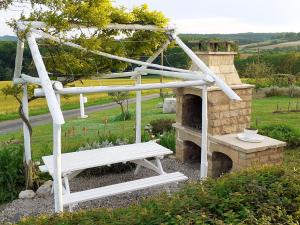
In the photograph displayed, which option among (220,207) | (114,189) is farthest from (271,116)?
(220,207)

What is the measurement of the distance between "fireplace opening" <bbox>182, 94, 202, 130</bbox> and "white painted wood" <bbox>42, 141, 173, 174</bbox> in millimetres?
1506

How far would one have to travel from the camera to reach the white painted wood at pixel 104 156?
18.8ft

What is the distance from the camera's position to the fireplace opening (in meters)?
8.11

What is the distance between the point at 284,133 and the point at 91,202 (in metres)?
5.23

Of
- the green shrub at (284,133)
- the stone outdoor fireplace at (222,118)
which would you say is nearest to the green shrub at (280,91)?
the green shrub at (284,133)

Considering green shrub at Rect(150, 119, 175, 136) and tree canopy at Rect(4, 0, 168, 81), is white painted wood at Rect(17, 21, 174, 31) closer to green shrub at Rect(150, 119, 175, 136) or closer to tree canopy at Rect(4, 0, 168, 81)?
tree canopy at Rect(4, 0, 168, 81)

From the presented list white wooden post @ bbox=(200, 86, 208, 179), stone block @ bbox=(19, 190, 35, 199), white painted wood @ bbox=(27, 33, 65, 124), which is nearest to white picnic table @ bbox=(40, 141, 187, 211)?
white wooden post @ bbox=(200, 86, 208, 179)

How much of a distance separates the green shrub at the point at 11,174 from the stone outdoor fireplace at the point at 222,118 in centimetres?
341

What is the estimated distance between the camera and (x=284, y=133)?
9.04m

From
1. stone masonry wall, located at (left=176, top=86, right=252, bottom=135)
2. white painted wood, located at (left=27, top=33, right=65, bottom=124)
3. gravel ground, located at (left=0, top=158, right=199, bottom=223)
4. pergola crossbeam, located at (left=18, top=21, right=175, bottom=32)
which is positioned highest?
pergola crossbeam, located at (left=18, top=21, right=175, bottom=32)

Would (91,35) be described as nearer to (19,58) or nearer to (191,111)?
(19,58)

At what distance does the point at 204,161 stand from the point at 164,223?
3.20 meters

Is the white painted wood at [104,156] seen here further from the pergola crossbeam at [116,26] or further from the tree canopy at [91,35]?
the pergola crossbeam at [116,26]

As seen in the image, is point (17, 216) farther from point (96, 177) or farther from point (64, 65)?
point (64, 65)
